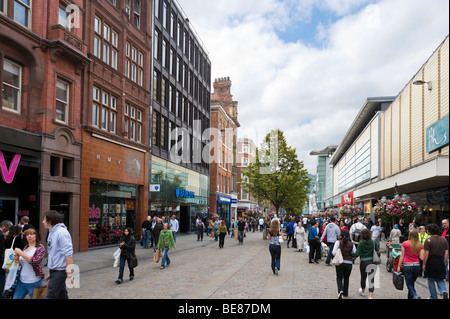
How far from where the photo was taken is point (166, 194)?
103 feet

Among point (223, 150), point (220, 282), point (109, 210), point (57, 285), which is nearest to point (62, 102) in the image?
point (109, 210)

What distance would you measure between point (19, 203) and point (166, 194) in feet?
48.6

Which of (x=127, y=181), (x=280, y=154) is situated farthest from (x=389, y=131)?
(x=127, y=181)

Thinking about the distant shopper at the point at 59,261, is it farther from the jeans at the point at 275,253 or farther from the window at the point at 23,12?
the window at the point at 23,12

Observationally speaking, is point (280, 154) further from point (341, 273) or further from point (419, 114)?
point (341, 273)

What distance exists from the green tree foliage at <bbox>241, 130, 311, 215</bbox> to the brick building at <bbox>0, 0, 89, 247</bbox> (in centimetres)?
2116

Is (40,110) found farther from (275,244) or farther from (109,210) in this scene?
(275,244)

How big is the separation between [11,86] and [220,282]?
36.8ft

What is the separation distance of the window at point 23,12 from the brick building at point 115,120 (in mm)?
3946

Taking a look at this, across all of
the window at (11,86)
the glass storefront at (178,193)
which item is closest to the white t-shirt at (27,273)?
the window at (11,86)

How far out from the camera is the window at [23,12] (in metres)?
16.2

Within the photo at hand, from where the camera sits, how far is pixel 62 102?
1894 centimetres

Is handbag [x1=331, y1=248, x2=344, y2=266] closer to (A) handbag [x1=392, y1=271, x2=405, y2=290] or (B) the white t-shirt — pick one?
(A) handbag [x1=392, y1=271, x2=405, y2=290]

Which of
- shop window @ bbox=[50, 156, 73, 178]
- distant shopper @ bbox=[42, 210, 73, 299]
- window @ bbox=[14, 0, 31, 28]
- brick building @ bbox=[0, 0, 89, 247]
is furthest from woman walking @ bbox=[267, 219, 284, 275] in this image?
window @ bbox=[14, 0, 31, 28]
